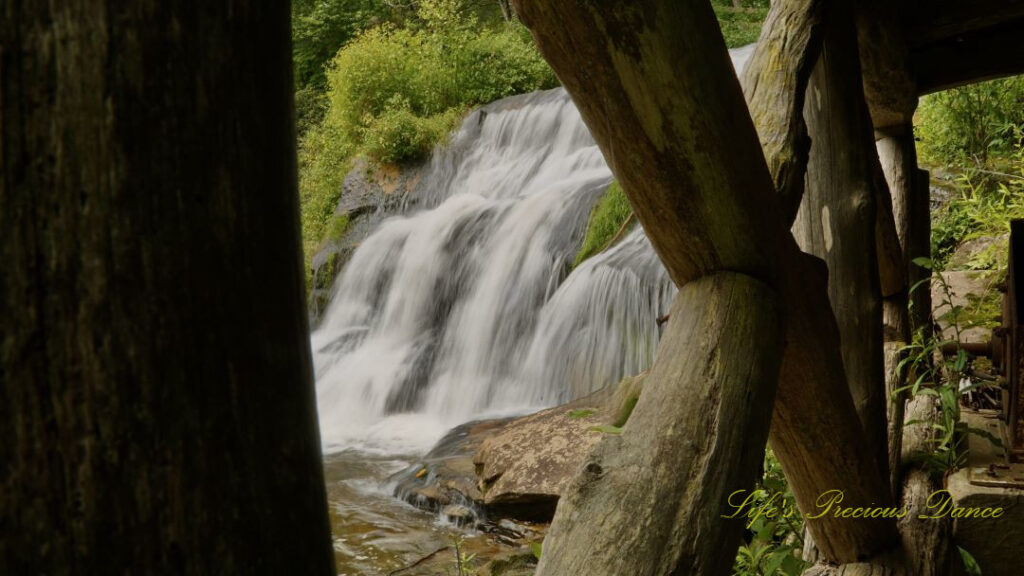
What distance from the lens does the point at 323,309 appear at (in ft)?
36.1

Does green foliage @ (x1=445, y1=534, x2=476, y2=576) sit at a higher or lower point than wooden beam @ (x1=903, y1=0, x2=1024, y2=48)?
lower

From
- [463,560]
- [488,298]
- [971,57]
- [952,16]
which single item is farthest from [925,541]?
[488,298]

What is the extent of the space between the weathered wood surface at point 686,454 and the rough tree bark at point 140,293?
0.64 meters

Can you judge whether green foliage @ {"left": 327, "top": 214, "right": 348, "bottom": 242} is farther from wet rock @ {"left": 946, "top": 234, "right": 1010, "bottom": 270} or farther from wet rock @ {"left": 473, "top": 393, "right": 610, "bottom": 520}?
wet rock @ {"left": 946, "top": 234, "right": 1010, "bottom": 270}

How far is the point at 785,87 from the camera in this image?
6.43ft

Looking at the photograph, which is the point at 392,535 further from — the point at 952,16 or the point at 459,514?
the point at 952,16

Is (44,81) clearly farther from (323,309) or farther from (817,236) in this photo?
(323,309)

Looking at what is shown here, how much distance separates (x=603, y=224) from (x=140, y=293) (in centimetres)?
819

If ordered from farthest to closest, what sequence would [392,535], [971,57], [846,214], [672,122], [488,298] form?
[488,298] < [392,535] < [971,57] < [846,214] < [672,122]

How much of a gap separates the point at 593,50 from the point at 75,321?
0.98 meters

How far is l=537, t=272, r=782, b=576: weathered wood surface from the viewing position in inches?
45.4

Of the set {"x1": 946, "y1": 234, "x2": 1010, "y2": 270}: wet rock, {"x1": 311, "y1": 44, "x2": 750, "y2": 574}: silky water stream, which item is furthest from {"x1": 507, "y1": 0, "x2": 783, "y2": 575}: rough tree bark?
{"x1": 946, "y1": 234, "x2": 1010, "y2": 270}: wet rock

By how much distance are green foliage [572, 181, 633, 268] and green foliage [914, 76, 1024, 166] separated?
9.59 feet

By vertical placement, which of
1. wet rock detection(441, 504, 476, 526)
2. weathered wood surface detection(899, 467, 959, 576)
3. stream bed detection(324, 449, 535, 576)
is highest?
weathered wood surface detection(899, 467, 959, 576)
